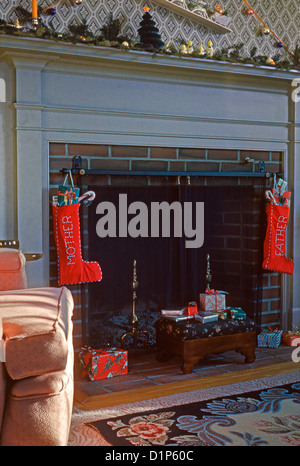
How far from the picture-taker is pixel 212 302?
153 inches

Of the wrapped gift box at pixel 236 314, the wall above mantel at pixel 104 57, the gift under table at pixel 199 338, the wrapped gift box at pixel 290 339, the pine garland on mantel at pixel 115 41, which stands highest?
the pine garland on mantel at pixel 115 41

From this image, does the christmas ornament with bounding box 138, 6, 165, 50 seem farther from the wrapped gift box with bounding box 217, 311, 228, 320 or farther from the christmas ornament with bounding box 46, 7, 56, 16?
the wrapped gift box with bounding box 217, 311, 228, 320

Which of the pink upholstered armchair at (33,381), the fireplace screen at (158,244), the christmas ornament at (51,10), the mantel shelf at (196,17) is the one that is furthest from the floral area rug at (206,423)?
the mantel shelf at (196,17)

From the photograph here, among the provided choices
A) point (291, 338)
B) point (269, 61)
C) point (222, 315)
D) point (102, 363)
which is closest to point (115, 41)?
point (269, 61)

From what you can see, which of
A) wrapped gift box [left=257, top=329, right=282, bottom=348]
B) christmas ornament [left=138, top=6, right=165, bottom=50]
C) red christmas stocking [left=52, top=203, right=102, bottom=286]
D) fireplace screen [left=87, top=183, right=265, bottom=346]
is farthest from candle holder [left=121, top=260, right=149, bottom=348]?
christmas ornament [left=138, top=6, right=165, bottom=50]

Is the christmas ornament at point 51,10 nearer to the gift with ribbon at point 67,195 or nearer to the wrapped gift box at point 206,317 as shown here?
the gift with ribbon at point 67,195

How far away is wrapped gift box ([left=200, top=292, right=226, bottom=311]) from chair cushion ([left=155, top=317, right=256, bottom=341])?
174 mm

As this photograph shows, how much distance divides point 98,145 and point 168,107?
62cm

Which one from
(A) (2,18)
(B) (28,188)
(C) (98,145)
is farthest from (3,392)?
(A) (2,18)

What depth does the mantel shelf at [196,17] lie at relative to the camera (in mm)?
3990

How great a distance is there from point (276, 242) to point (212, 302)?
0.82 metres

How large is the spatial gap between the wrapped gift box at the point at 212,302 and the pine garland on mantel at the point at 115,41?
172 centimetres

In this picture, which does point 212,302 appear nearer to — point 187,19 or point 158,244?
point 158,244

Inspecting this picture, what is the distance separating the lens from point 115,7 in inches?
151
